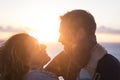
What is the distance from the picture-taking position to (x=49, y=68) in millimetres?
5902

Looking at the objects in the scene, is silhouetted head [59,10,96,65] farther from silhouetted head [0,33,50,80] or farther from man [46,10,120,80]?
silhouetted head [0,33,50,80]

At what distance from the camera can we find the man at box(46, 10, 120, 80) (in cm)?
451

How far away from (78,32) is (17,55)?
76cm

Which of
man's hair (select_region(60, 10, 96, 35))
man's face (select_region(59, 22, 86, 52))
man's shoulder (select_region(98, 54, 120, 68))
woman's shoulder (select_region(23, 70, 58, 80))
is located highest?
man's hair (select_region(60, 10, 96, 35))

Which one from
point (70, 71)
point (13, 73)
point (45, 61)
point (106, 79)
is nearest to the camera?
point (106, 79)

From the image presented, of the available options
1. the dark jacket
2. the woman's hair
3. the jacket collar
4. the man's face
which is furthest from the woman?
the dark jacket

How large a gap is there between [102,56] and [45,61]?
4.43 ft

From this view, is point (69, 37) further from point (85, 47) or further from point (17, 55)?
point (17, 55)

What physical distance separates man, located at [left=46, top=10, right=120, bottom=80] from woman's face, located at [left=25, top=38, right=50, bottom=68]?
0.31 metres

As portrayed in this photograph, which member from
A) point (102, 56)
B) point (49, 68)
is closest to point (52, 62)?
point (49, 68)

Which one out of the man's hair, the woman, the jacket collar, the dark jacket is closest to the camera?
the dark jacket

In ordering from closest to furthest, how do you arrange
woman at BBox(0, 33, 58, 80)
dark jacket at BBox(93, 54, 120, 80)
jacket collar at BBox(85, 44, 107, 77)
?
dark jacket at BBox(93, 54, 120, 80)
jacket collar at BBox(85, 44, 107, 77)
woman at BBox(0, 33, 58, 80)

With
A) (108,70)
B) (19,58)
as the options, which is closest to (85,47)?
(108,70)

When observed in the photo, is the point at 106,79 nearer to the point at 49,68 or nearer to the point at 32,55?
the point at 32,55
